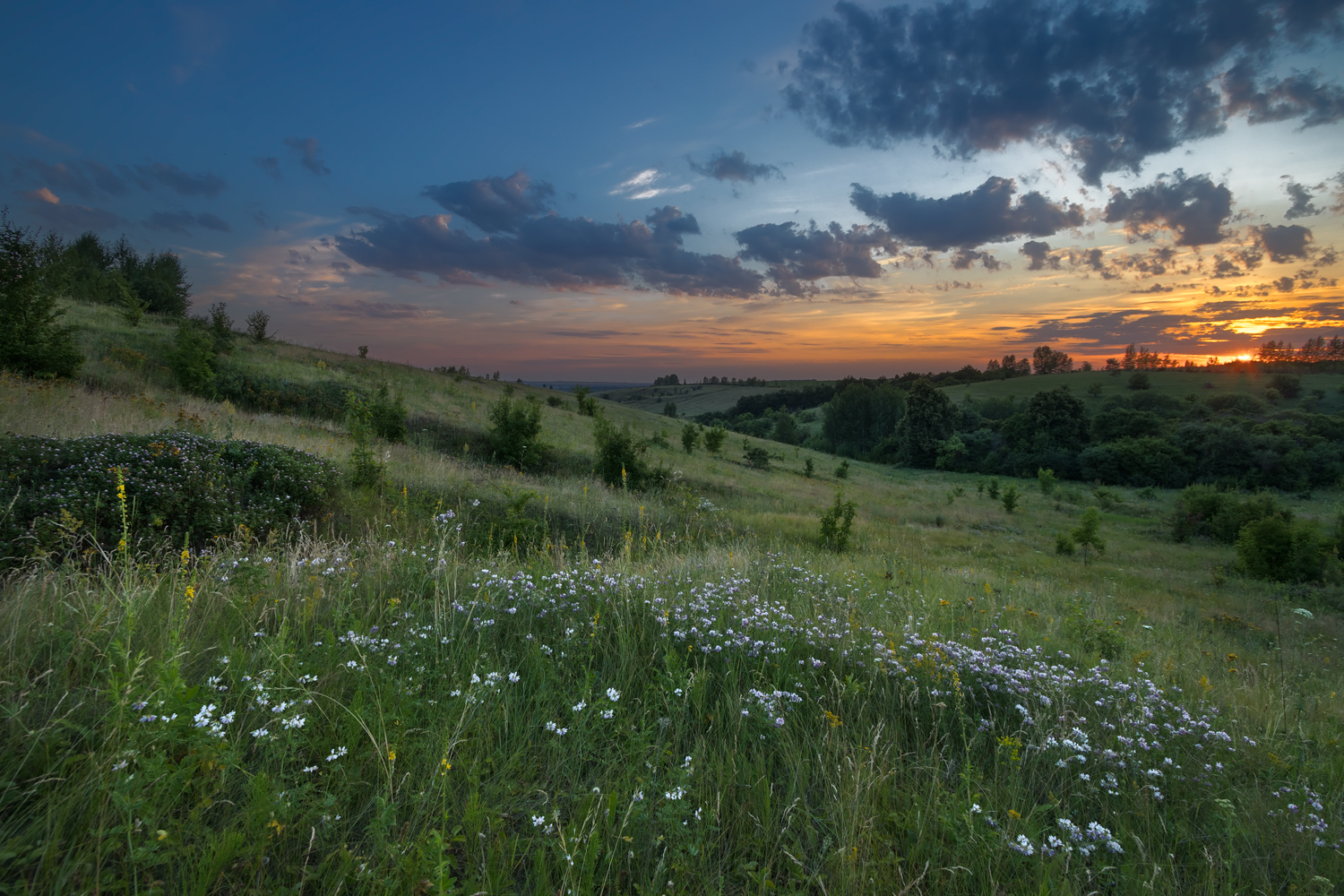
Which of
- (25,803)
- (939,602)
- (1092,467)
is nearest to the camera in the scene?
(25,803)

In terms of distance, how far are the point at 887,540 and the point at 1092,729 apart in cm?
1261

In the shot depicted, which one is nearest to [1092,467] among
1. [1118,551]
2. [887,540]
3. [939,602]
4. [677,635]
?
[1118,551]

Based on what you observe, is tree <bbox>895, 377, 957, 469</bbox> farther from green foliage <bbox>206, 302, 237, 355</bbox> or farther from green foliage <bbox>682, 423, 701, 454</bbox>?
green foliage <bbox>206, 302, 237, 355</bbox>

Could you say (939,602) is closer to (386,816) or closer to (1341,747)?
(1341,747)

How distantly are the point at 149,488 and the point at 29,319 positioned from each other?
Answer: 13.4 m

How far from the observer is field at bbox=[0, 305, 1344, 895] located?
196cm

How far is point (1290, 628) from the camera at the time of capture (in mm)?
10195

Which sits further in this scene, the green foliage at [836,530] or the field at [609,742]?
the green foliage at [836,530]

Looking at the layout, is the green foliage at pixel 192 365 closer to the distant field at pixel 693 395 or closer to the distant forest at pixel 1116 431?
the distant forest at pixel 1116 431

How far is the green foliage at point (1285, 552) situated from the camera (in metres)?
15.8

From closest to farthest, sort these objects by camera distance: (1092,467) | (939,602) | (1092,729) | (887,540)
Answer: (1092,729)
(939,602)
(887,540)
(1092,467)

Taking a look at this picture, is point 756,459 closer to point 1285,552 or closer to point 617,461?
point 617,461

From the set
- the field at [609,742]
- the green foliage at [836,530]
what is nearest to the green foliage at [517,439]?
the green foliage at [836,530]

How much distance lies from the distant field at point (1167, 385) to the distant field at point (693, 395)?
4530cm
